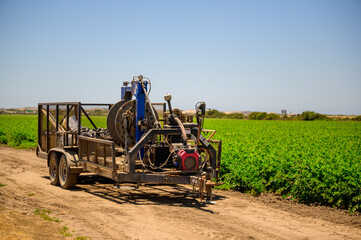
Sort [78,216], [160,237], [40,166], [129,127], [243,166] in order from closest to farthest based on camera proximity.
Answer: [160,237], [78,216], [129,127], [243,166], [40,166]

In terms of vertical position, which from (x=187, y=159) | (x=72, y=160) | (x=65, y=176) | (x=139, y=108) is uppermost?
(x=139, y=108)

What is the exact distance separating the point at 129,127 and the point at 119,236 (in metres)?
4.25

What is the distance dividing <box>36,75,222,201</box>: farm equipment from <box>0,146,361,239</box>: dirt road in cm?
66

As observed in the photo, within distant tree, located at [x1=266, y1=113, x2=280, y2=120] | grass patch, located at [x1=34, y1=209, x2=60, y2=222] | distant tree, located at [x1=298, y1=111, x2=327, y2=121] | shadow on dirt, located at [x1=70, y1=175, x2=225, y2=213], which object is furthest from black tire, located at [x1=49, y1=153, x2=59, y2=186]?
distant tree, located at [x1=266, y1=113, x2=280, y2=120]

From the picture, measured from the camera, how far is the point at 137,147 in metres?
9.70

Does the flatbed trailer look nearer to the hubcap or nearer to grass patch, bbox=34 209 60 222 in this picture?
the hubcap

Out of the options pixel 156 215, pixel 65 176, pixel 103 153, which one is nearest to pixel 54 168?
pixel 65 176

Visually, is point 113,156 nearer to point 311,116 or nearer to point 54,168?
point 54,168

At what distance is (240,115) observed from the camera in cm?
11588

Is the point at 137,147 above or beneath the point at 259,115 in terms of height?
beneath

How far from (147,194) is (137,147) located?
79.2 inches

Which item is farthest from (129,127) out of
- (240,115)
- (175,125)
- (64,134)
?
(240,115)

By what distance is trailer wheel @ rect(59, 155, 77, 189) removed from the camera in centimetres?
1157

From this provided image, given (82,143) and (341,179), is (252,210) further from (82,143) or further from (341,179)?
(82,143)
